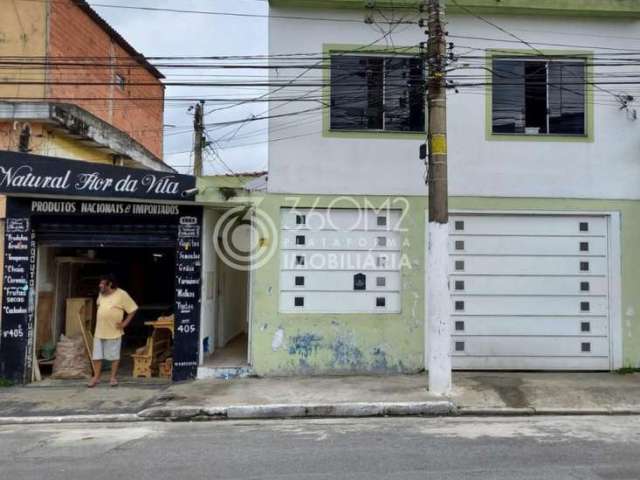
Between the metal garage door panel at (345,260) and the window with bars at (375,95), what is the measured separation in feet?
7.20

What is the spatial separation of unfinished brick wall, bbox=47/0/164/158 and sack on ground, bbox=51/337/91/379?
5009 millimetres

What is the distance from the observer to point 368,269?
382 inches

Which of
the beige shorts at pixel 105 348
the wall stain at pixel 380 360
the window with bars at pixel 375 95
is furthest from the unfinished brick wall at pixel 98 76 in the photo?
the wall stain at pixel 380 360

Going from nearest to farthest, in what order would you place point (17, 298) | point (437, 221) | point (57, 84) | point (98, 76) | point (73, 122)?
point (437, 221), point (17, 298), point (73, 122), point (57, 84), point (98, 76)

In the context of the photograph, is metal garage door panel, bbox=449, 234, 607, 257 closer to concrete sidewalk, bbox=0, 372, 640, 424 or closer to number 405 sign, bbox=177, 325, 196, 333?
concrete sidewalk, bbox=0, 372, 640, 424

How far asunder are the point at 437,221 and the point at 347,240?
2.06 meters

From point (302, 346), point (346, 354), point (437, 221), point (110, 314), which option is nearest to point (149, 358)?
point (110, 314)

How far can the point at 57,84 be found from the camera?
12.1m

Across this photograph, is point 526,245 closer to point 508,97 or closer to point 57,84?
point 508,97

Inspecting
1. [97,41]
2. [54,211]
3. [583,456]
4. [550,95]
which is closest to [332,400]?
[583,456]

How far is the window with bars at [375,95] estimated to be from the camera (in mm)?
9844

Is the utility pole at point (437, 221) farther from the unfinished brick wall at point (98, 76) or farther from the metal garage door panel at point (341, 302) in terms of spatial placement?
the unfinished brick wall at point (98, 76)

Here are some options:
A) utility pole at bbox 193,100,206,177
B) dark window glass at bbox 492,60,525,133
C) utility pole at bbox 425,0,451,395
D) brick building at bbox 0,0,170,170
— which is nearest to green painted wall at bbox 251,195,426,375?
utility pole at bbox 425,0,451,395

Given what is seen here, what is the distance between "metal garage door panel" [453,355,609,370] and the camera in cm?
967
